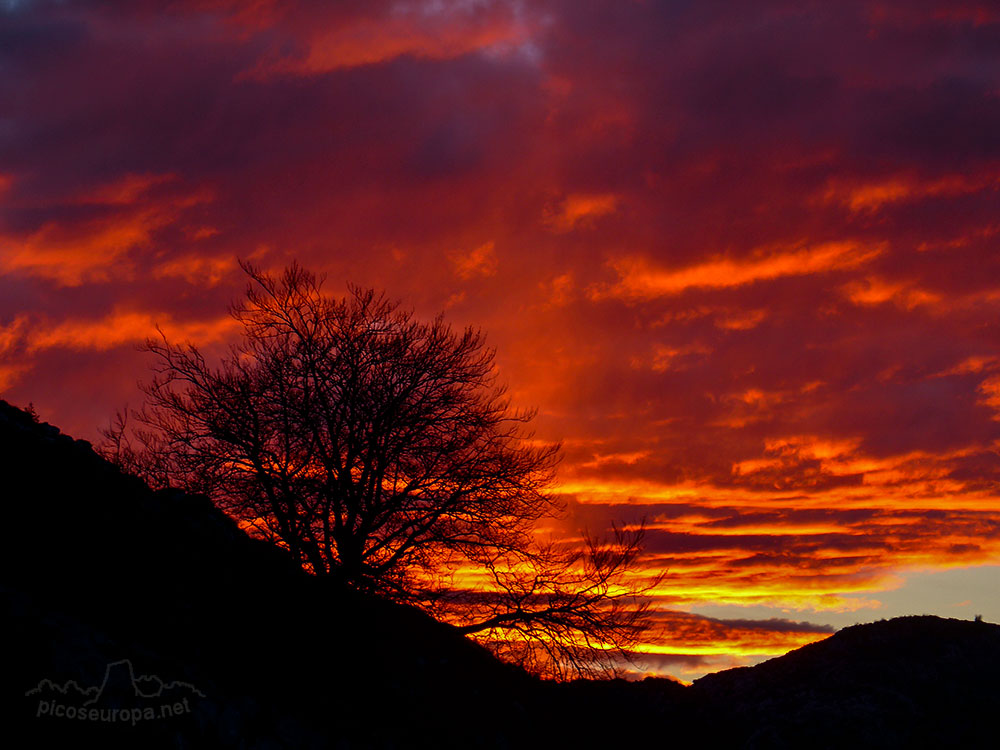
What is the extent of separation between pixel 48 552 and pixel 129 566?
113 cm

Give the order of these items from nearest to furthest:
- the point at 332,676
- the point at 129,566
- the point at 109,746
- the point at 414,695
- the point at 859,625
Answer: the point at 109,746 → the point at 129,566 → the point at 332,676 → the point at 414,695 → the point at 859,625

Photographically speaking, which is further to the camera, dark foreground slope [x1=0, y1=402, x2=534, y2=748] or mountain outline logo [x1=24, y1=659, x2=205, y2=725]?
dark foreground slope [x1=0, y1=402, x2=534, y2=748]

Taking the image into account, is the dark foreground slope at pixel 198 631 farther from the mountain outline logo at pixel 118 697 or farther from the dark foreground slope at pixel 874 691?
the dark foreground slope at pixel 874 691

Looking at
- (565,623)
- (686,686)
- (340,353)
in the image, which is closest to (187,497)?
(340,353)

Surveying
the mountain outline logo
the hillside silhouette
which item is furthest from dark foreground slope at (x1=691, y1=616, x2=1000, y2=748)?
the mountain outline logo

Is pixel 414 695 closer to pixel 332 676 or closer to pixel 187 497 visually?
pixel 332 676

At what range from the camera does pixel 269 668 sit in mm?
11805

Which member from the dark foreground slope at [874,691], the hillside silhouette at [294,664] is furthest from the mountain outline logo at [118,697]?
the dark foreground slope at [874,691]

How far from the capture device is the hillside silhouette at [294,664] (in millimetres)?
8758

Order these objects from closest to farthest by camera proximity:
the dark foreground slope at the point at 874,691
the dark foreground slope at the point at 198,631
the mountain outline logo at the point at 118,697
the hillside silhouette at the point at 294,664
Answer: the mountain outline logo at the point at 118,697
the dark foreground slope at the point at 198,631
the hillside silhouette at the point at 294,664
the dark foreground slope at the point at 874,691

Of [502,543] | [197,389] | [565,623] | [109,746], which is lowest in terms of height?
[109,746]

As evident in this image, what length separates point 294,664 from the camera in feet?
40.5

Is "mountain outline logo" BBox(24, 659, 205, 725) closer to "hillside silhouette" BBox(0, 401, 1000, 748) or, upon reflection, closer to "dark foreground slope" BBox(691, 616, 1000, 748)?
"hillside silhouette" BBox(0, 401, 1000, 748)

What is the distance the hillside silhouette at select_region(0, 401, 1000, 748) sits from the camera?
8.76 meters
